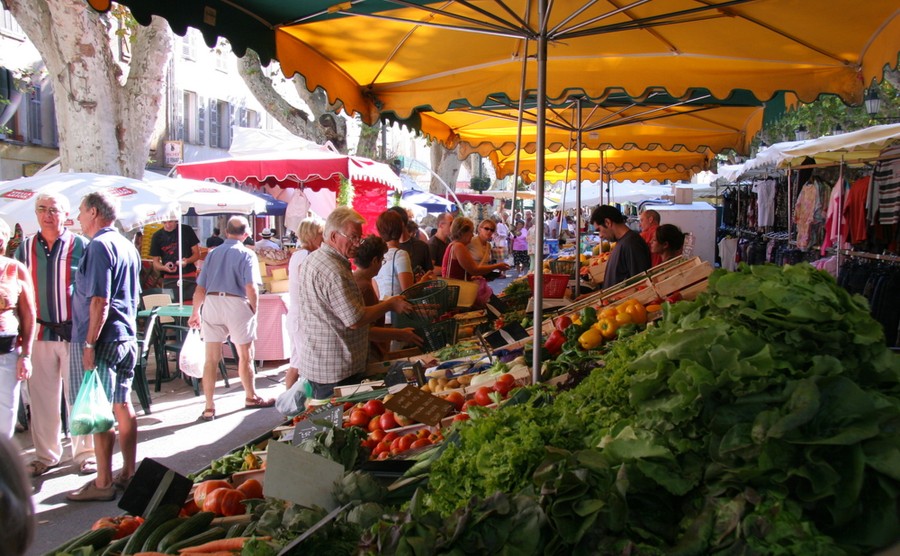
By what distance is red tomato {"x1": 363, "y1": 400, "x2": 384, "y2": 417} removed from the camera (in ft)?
12.8

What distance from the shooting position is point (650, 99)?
7.46m

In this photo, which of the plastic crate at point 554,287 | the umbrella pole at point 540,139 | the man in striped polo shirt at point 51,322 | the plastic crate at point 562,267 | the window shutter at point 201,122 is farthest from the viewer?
the window shutter at point 201,122

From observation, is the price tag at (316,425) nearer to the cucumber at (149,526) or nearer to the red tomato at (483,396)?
the cucumber at (149,526)

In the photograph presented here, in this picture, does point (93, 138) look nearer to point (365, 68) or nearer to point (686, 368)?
point (365, 68)

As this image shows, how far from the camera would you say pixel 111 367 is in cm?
514

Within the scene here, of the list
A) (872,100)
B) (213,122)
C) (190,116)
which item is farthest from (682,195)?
(213,122)

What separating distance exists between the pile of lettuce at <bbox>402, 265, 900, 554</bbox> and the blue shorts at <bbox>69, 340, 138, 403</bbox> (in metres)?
3.68

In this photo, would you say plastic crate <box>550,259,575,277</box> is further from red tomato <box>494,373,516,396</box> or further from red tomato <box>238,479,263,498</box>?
red tomato <box>238,479,263,498</box>

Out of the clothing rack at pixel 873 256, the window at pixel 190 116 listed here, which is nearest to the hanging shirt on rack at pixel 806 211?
Result: the clothing rack at pixel 873 256

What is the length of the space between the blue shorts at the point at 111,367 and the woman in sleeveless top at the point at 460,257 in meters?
3.54

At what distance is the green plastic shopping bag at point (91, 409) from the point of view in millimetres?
4895

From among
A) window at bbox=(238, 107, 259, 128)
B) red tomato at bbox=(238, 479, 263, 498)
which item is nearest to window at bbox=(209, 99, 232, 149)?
window at bbox=(238, 107, 259, 128)

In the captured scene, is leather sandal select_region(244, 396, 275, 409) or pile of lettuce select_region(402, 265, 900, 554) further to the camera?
leather sandal select_region(244, 396, 275, 409)

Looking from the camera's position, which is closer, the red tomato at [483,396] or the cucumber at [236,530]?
the cucumber at [236,530]
